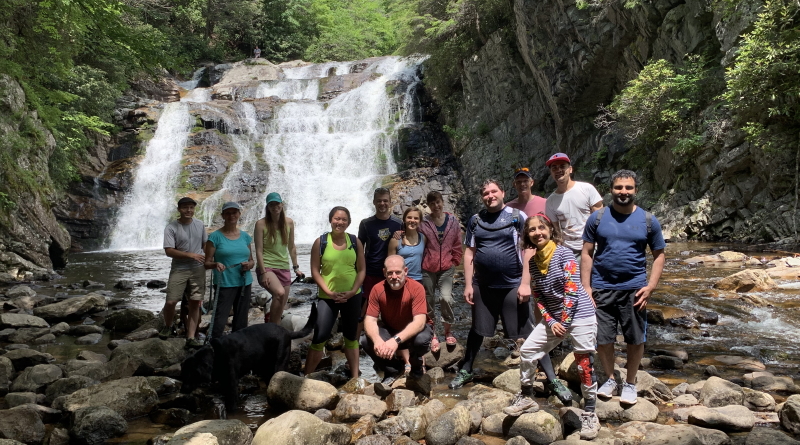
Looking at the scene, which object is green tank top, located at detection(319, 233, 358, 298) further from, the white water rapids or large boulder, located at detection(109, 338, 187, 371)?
the white water rapids

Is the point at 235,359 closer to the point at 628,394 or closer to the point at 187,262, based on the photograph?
the point at 187,262

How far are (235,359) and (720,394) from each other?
3787 mm

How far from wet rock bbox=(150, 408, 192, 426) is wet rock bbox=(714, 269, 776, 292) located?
8429mm

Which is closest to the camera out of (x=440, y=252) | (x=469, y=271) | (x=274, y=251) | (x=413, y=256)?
(x=469, y=271)

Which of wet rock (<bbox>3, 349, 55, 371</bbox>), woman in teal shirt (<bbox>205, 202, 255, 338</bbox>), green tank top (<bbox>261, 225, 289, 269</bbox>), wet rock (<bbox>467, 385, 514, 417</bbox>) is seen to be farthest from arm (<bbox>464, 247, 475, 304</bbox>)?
wet rock (<bbox>3, 349, 55, 371</bbox>)

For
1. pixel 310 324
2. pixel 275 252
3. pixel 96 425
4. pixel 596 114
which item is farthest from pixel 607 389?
pixel 596 114

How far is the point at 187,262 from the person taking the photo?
6359mm

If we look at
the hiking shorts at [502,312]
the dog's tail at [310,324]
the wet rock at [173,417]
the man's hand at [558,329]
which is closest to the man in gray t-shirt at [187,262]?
the dog's tail at [310,324]

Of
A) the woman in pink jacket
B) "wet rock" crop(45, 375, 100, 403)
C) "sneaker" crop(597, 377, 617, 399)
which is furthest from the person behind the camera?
the woman in pink jacket

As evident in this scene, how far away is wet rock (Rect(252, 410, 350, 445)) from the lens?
10.9 ft

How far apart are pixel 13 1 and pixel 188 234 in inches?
315

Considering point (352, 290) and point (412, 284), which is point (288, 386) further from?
point (412, 284)

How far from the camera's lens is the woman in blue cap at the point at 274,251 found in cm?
573

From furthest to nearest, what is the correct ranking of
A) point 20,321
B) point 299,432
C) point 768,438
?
point 20,321 → point 299,432 → point 768,438
